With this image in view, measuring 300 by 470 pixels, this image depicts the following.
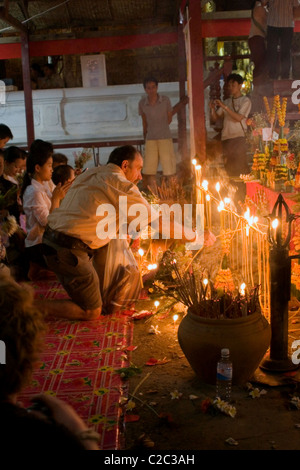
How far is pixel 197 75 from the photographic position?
894 cm

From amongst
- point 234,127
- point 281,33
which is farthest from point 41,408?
point 281,33

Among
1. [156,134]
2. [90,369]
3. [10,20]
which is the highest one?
[10,20]

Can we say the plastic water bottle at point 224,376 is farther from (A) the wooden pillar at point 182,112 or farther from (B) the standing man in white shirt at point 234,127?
(A) the wooden pillar at point 182,112

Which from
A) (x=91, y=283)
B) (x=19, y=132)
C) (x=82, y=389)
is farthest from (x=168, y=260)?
(x=19, y=132)

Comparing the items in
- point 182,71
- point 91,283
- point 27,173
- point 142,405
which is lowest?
point 142,405

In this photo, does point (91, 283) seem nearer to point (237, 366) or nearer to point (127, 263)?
point (127, 263)

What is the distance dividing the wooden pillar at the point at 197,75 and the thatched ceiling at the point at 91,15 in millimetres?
3220

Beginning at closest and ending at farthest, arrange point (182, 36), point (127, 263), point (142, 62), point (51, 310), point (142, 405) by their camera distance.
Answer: point (142, 405) → point (51, 310) → point (127, 263) → point (182, 36) → point (142, 62)

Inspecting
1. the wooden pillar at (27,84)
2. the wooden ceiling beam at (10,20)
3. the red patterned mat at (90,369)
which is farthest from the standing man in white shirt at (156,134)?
the red patterned mat at (90,369)

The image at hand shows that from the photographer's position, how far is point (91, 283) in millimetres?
4980

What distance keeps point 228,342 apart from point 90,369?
1034 mm

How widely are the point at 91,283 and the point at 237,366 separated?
175 cm

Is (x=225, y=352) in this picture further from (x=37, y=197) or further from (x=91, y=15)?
(x=91, y=15)

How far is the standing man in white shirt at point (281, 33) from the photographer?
31.3 feet
